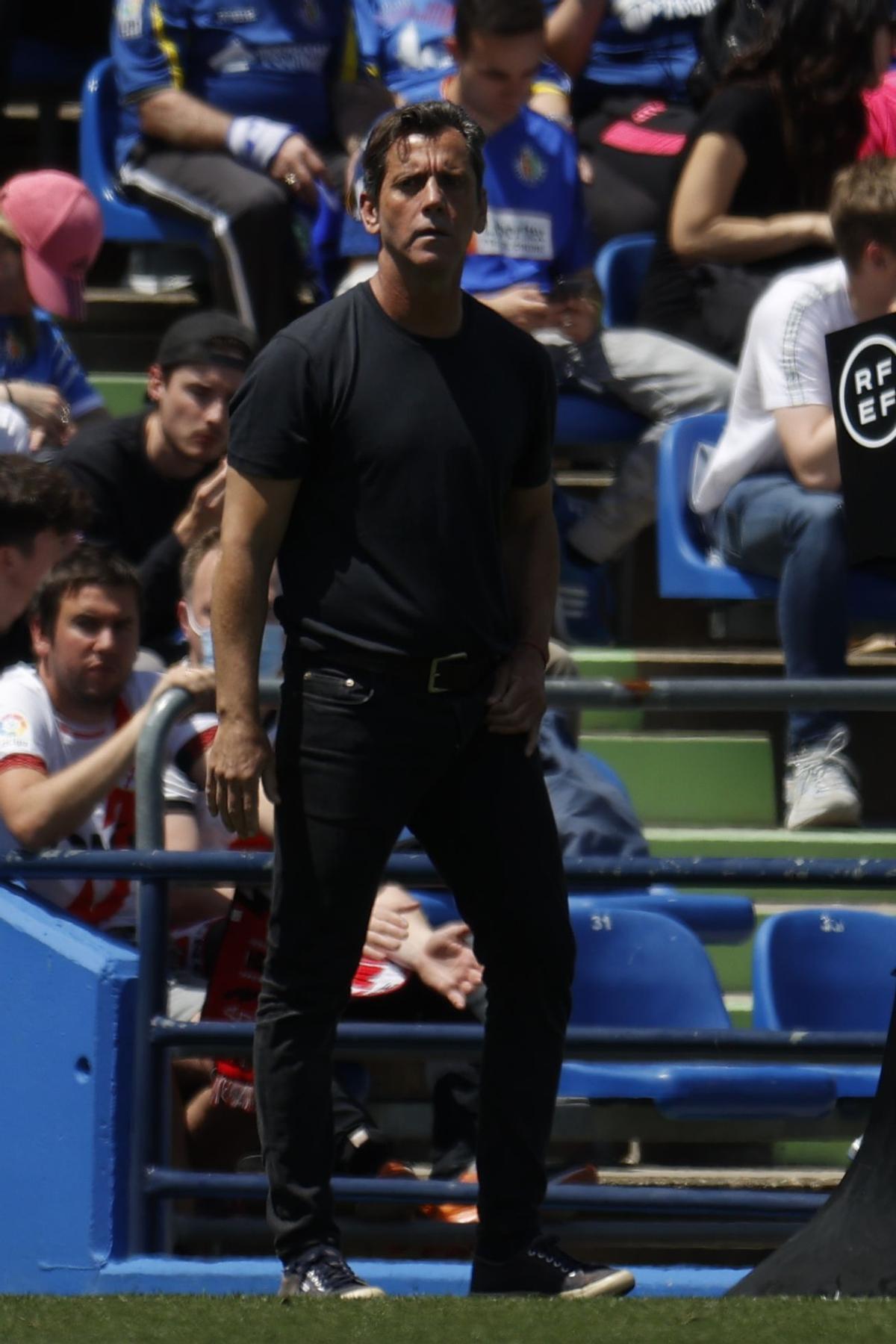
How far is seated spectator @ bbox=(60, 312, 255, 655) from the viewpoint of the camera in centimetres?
560

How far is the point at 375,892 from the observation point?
3.27m

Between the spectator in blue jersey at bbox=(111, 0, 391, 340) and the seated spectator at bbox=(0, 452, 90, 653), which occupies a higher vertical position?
the spectator in blue jersey at bbox=(111, 0, 391, 340)

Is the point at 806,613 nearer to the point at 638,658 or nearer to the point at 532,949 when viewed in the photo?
the point at 638,658

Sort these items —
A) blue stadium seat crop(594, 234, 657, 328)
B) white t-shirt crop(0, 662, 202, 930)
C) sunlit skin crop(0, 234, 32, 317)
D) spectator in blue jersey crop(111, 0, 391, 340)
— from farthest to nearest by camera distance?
blue stadium seat crop(594, 234, 657, 328), spectator in blue jersey crop(111, 0, 391, 340), sunlit skin crop(0, 234, 32, 317), white t-shirt crop(0, 662, 202, 930)

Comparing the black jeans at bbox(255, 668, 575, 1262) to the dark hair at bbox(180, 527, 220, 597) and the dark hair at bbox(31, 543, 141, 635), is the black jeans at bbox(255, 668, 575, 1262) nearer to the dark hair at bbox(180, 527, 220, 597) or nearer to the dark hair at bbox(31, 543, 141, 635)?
the dark hair at bbox(31, 543, 141, 635)

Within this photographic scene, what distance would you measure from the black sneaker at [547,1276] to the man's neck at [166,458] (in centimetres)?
284

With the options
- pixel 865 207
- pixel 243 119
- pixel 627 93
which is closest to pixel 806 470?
pixel 865 207

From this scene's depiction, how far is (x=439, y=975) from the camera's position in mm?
4047

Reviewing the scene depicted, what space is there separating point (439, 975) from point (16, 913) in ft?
2.53

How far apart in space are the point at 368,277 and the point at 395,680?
1.90 meters

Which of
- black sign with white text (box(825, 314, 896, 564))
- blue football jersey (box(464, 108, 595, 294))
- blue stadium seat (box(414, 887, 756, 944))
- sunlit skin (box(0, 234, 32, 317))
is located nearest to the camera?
black sign with white text (box(825, 314, 896, 564))

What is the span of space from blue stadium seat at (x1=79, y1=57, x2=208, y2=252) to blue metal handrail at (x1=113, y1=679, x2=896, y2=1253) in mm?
3646

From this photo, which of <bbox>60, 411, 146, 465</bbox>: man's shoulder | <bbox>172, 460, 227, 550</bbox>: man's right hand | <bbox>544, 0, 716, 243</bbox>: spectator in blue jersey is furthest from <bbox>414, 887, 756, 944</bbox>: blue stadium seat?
<bbox>544, 0, 716, 243</bbox>: spectator in blue jersey

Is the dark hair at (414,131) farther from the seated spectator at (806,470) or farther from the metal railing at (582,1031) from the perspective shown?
the seated spectator at (806,470)
